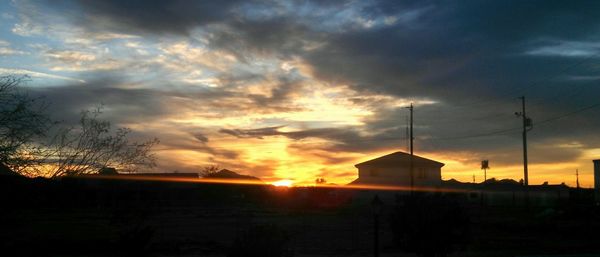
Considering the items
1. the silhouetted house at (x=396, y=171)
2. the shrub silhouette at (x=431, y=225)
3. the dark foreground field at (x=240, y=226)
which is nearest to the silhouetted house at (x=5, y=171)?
the dark foreground field at (x=240, y=226)

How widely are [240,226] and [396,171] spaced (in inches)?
1786

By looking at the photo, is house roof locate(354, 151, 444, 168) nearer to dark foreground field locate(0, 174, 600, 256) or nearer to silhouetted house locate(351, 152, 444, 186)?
silhouetted house locate(351, 152, 444, 186)

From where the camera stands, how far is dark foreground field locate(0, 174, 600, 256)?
1920cm

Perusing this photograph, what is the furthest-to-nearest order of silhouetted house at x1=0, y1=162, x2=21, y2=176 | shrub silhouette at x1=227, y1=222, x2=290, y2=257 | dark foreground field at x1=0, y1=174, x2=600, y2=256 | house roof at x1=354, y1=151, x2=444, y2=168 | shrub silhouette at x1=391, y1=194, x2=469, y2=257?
house roof at x1=354, y1=151, x2=444, y2=168, dark foreground field at x1=0, y1=174, x2=600, y2=256, shrub silhouette at x1=391, y1=194, x2=469, y2=257, silhouetted house at x1=0, y1=162, x2=21, y2=176, shrub silhouette at x1=227, y1=222, x2=290, y2=257

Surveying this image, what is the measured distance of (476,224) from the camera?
141 ft

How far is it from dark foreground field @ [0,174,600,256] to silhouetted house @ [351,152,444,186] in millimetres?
12625

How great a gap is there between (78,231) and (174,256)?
950cm

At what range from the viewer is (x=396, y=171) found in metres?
79.8

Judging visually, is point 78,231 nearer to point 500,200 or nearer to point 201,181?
point 201,181

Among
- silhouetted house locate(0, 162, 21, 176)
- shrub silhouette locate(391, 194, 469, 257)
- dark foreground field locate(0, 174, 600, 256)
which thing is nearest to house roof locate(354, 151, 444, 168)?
dark foreground field locate(0, 174, 600, 256)

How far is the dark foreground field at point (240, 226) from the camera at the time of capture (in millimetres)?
19203

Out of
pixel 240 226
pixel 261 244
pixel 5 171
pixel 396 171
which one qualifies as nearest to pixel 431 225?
pixel 261 244

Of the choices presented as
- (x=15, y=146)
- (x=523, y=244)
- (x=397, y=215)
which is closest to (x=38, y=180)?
(x=15, y=146)

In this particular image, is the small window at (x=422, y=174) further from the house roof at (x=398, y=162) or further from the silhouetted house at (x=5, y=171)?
the silhouetted house at (x=5, y=171)
